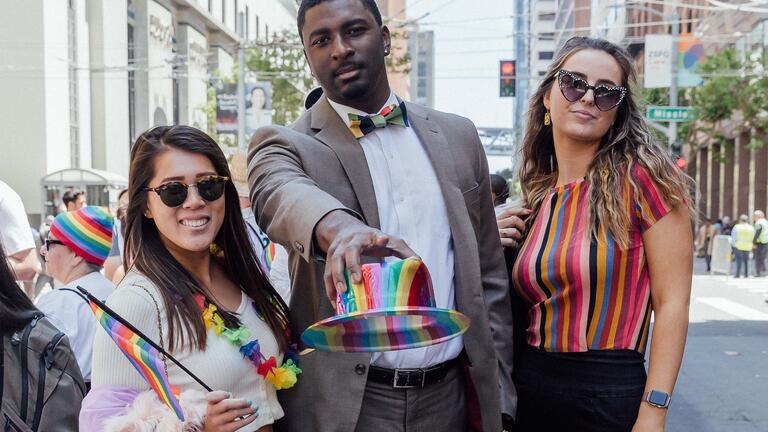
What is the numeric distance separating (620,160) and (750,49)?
3007 centimetres

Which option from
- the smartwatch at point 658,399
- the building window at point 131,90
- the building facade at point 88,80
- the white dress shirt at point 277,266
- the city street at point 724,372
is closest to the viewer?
the smartwatch at point 658,399

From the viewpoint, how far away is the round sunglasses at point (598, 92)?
9.53ft

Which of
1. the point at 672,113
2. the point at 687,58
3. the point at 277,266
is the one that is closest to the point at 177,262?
the point at 277,266

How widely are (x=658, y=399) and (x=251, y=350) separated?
1356mm

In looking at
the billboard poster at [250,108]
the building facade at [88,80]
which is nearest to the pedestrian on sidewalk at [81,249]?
the billboard poster at [250,108]

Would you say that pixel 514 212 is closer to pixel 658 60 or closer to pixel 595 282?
pixel 595 282

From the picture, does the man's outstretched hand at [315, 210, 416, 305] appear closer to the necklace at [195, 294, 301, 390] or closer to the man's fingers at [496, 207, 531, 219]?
the necklace at [195, 294, 301, 390]

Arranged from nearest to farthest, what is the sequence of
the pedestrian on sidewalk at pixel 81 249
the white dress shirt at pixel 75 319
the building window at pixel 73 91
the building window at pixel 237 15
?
the white dress shirt at pixel 75 319
the pedestrian on sidewalk at pixel 81 249
the building window at pixel 73 91
the building window at pixel 237 15

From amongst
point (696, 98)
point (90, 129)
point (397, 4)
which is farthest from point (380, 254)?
point (397, 4)

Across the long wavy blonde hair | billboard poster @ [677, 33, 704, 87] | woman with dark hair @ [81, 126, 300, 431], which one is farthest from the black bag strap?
billboard poster @ [677, 33, 704, 87]

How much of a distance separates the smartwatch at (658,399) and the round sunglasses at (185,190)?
1.58 meters

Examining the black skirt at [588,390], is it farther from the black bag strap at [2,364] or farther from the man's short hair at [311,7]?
the black bag strap at [2,364]

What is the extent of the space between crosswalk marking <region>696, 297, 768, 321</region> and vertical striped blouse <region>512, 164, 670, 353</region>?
11.9 m

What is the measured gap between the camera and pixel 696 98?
96.2ft
